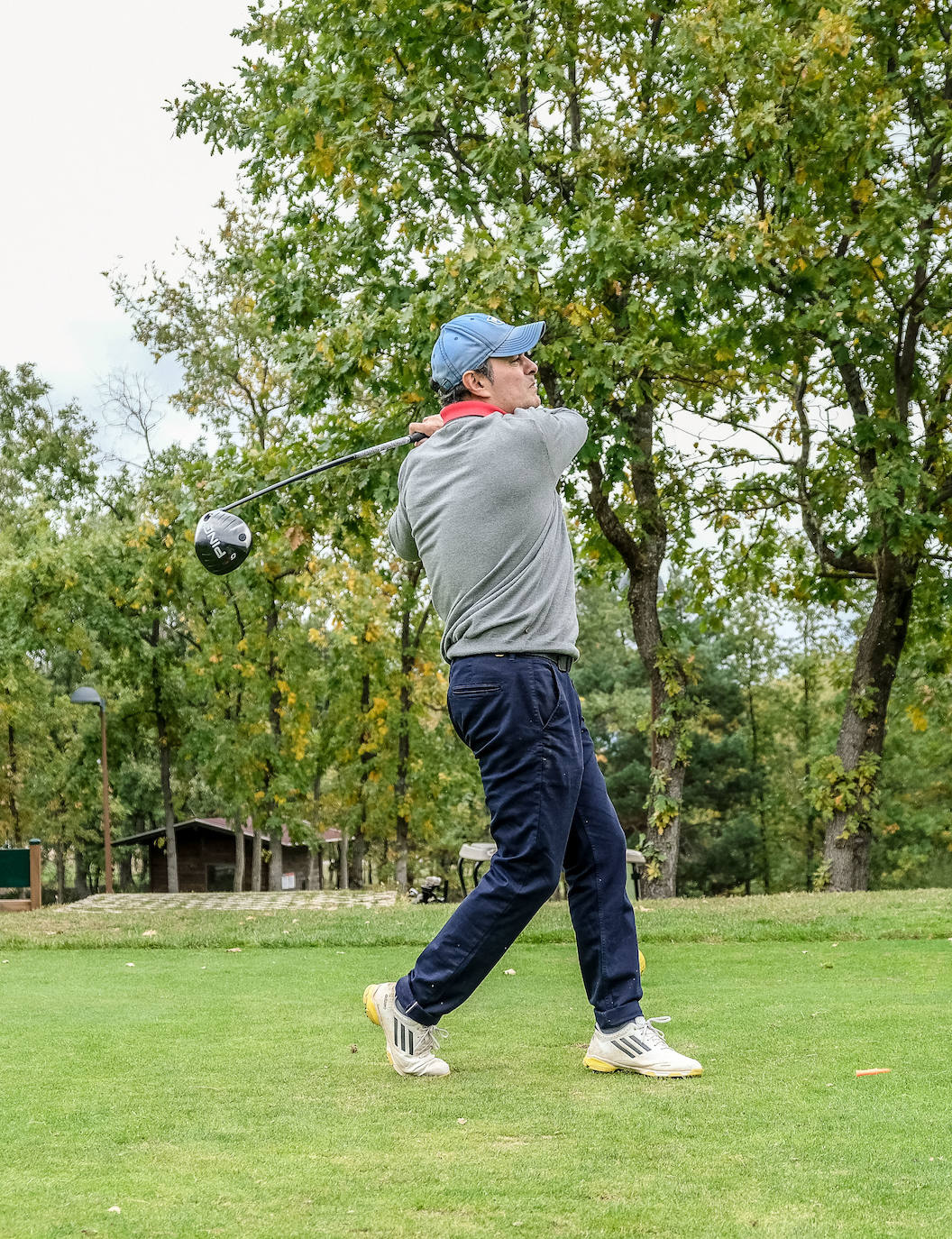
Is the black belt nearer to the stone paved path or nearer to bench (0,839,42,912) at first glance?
the stone paved path

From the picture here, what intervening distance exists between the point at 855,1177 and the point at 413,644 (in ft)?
91.9

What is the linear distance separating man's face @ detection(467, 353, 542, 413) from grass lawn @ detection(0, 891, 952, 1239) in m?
1.97

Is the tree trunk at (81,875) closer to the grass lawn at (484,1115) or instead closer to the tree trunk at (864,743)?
the tree trunk at (864,743)

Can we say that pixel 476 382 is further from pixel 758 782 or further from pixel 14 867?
pixel 758 782

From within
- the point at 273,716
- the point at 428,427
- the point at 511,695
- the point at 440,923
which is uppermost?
the point at 273,716

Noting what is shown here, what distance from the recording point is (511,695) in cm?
349

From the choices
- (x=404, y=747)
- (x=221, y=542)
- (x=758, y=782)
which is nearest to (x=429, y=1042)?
(x=221, y=542)

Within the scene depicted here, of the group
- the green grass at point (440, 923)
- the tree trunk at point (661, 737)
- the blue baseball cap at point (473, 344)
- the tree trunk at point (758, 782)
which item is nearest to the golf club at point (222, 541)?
the blue baseball cap at point (473, 344)

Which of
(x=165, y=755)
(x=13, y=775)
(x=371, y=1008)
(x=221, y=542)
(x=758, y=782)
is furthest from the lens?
(x=758, y=782)

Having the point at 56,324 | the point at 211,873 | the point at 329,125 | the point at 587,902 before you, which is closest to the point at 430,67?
the point at 329,125

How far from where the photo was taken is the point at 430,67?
13305 mm

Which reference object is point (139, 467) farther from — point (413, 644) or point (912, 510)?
point (912, 510)

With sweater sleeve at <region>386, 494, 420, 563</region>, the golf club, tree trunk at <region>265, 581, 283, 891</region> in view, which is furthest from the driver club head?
tree trunk at <region>265, 581, 283, 891</region>

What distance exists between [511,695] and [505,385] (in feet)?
3.29
